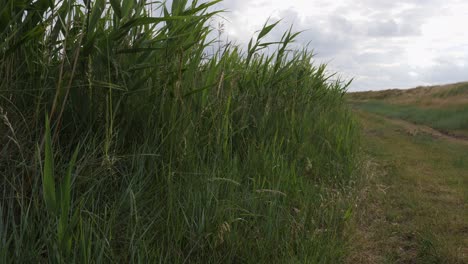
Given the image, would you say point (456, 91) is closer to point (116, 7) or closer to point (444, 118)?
point (444, 118)

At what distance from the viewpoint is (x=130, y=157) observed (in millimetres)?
2457

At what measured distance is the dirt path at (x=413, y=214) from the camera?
3.09 m

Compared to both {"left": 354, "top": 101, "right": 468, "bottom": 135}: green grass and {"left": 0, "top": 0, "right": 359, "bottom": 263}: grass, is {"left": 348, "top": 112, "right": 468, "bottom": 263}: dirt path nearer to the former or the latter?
{"left": 0, "top": 0, "right": 359, "bottom": 263}: grass

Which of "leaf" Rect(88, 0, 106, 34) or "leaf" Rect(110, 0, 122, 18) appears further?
"leaf" Rect(110, 0, 122, 18)

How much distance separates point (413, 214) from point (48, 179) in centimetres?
347

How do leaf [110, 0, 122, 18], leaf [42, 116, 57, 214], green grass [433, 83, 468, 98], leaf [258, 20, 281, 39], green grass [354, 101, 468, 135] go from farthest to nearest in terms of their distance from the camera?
green grass [433, 83, 468, 98], green grass [354, 101, 468, 135], leaf [258, 20, 281, 39], leaf [110, 0, 122, 18], leaf [42, 116, 57, 214]

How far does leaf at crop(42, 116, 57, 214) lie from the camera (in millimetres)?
1493

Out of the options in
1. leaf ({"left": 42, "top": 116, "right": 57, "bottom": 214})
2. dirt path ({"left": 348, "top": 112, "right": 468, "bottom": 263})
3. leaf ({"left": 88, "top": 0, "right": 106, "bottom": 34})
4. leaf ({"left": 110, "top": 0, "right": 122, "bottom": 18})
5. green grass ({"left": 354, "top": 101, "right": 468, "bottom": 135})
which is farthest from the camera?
green grass ({"left": 354, "top": 101, "right": 468, "bottom": 135})

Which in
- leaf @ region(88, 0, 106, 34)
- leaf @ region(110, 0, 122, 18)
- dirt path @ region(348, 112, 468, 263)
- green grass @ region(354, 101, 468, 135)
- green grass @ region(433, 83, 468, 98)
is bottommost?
dirt path @ region(348, 112, 468, 263)

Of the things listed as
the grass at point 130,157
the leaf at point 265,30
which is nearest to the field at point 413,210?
the grass at point 130,157

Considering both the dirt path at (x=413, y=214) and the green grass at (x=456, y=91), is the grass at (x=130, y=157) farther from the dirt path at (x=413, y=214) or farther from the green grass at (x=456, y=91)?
the green grass at (x=456, y=91)

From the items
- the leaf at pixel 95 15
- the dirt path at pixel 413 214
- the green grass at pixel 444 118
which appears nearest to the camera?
the leaf at pixel 95 15

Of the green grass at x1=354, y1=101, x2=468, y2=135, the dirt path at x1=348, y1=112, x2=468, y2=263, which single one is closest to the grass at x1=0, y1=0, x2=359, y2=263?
the dirt path at x1=348, y1=112, x2=468, y2=263

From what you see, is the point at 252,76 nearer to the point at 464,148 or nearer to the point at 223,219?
the point at 223,219
